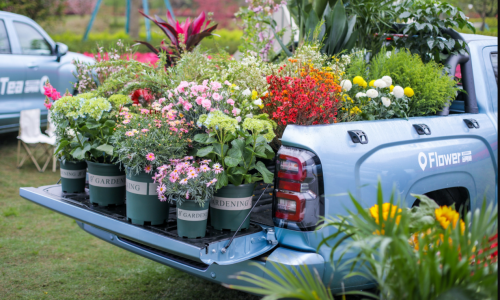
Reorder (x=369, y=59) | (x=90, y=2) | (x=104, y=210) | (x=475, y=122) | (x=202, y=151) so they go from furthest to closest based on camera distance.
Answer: (x=90, y=2), (x=369, y=59), (x=475, y=122), (x=104, y=210), (x=202, y=151)

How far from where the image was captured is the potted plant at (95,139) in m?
2.79

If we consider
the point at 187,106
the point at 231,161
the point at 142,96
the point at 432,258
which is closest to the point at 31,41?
the point at 142,96

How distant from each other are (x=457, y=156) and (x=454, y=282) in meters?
1.60

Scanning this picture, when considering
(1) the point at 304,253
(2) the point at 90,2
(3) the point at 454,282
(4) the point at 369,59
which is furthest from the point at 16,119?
(2) the point at 90,2

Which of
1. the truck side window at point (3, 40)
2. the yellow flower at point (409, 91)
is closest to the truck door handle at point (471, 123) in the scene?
the yellow flower at point (409, 91)

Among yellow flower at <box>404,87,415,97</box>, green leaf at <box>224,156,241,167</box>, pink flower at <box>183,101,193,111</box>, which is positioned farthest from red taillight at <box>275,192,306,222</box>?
yellow flower at <box>404,87,415,97</box>

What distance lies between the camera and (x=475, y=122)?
303 cm

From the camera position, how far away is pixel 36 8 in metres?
12.6

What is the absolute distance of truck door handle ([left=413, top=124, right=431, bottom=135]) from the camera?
8.73ft

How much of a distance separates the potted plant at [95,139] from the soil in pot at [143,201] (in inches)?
11.1

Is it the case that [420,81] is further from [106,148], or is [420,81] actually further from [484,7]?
[484,7]

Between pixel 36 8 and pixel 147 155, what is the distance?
483 inches

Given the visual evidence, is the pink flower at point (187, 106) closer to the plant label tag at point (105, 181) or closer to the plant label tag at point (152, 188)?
the plant label tag at point (152, 188)

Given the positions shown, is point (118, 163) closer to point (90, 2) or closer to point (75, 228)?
point (75, 228)
